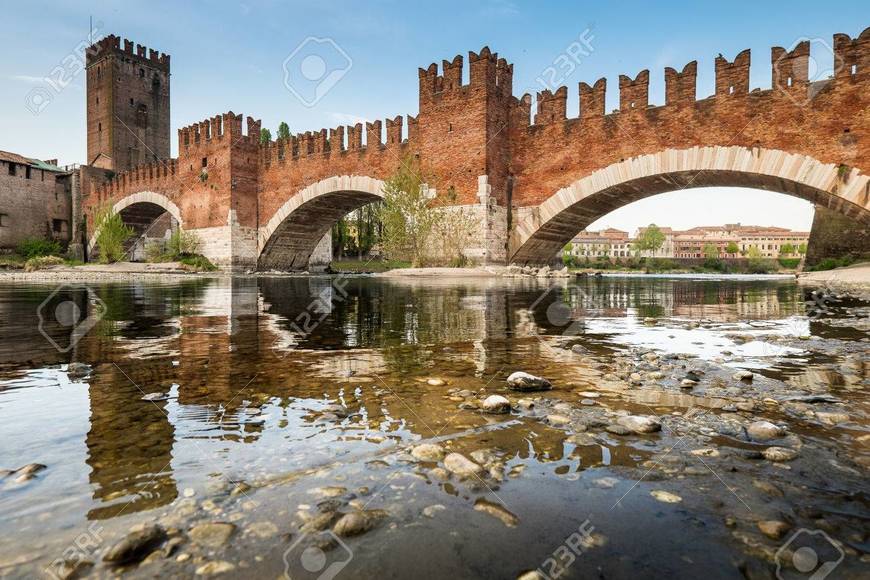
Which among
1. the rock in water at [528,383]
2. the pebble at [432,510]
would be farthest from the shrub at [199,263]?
the pebble at [432,510]

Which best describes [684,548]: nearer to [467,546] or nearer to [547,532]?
[547,532]

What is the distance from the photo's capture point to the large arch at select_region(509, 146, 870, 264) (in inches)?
512

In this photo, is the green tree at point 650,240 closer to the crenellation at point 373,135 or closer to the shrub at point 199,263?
the crenellation at point 373,135

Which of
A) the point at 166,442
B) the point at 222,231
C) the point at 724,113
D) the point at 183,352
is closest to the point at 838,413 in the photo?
the point at 166,442

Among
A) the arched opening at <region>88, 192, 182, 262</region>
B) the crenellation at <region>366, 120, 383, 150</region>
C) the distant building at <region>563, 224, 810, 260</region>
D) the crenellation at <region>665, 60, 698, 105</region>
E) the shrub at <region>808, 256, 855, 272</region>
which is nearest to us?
the crenellation at <region>665, 60, 698, 105</region>

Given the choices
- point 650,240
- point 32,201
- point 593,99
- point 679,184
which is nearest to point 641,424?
point 679,184

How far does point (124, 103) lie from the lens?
44562mm

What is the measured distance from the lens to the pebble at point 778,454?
177cm

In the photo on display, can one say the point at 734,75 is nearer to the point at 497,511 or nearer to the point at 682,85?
the point at 682,85

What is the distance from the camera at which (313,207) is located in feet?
85.5

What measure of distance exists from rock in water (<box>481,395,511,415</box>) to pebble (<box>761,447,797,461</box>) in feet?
3.24

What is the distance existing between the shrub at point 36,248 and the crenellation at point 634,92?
Result: 129 feet

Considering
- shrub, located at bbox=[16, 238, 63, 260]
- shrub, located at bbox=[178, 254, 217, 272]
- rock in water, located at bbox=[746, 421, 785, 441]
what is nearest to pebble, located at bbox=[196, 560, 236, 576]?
rock in water, located at bbox=[746, 421, 785, 441]

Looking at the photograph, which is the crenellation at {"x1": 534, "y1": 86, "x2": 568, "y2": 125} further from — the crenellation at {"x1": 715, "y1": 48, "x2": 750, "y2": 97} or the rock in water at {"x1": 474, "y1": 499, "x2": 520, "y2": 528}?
the rock in water at {"x1": 474, "y1": 499, "x2": 520, "y2": 528}
